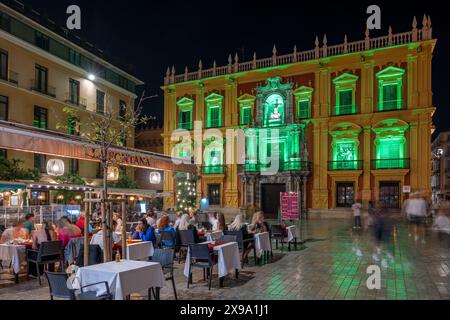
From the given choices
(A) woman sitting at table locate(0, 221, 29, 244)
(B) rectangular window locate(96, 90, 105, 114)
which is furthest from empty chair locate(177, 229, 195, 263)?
(B) rectangular window locate(96, 90, 105, 114)

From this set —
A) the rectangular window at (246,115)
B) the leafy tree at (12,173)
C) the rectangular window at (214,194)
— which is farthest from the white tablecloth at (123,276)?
the rectangular window at (214,194)

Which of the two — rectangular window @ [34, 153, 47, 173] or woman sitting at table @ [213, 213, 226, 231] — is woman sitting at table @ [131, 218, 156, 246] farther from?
rectangular window @ [34, 153, 47, 173]

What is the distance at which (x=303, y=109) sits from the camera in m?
28.1

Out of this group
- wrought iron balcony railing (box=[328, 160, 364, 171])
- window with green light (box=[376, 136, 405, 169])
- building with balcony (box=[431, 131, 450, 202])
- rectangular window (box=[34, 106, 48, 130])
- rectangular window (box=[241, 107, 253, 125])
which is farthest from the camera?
building with balcony (box=[431, 131, 450, 202])

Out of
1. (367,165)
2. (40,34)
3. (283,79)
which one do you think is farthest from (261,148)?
(40,34)

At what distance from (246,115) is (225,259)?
23476 mm

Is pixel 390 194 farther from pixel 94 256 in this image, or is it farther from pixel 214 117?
pixel 94 256

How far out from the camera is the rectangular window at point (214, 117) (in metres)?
31.0

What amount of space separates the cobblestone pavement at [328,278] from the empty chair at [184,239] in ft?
2.02

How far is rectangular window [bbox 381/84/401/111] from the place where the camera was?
25281 mm

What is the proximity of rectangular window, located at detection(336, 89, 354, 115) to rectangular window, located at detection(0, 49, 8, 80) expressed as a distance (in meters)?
22.1

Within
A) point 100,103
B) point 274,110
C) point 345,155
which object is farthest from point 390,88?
point 100,103

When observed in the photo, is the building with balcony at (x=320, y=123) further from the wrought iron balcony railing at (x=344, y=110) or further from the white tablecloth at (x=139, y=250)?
the white tablecloth at (x=139, y=250)
